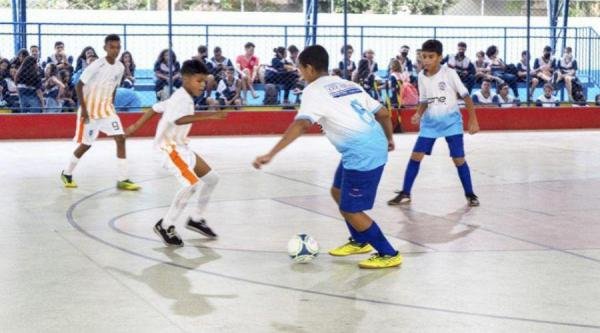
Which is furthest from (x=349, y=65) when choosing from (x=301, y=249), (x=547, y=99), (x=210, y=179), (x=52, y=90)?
(x=301, y=249)

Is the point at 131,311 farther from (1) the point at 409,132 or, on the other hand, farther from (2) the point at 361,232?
(1) the point at 409,132

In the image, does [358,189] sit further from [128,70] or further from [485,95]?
[485,95]

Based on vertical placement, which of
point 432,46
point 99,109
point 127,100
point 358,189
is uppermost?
point 432,46

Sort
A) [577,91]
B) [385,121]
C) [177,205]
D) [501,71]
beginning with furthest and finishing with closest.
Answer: [577,91] → [501,71] → [177,205] → [385,121]

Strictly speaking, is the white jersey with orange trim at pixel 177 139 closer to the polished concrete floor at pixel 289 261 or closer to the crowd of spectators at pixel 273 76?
the polished concrete floor at pixel 289 261

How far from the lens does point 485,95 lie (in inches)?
912

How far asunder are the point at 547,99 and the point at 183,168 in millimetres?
15878

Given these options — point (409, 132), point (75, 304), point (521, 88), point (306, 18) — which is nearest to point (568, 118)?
point (521, 88)

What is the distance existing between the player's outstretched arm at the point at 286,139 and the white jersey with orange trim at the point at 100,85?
5869mm

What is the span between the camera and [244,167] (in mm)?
15703

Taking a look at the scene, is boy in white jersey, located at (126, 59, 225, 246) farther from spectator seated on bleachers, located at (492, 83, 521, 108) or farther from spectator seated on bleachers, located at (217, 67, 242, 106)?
spectator seated on bleachers, located at (492, 83, 521, 108)

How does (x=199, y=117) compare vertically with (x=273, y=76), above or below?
below

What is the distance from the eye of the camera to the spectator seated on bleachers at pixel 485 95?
75.7 ft

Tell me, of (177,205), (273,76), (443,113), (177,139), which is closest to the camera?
(177,205)
